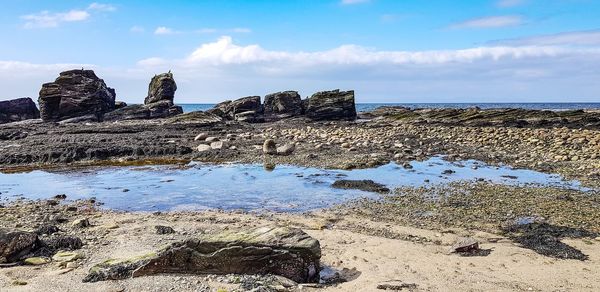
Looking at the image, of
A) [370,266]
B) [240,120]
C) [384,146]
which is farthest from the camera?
[240,120]

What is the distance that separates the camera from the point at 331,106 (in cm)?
4978

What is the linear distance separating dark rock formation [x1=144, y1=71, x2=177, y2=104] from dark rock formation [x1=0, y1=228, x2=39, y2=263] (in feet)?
154

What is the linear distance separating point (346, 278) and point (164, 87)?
166 ft

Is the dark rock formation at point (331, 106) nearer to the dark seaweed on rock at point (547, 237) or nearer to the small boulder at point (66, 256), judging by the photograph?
the dark seaweed on rock at point (547, 237)

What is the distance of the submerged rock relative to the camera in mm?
15438

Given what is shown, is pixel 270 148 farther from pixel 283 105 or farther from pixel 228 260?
pixel 283 105

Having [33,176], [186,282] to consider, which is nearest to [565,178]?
[186,282]

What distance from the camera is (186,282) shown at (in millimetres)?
7039

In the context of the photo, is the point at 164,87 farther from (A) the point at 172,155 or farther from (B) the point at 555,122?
(B) the point at 555,122

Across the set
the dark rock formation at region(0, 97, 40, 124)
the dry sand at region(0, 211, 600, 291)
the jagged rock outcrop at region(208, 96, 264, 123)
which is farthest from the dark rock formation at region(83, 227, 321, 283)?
the dark rock formation at region(0, 97, 40, 124)

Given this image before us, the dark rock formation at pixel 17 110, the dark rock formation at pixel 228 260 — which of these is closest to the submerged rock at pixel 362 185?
the dark rock formation at pixel 228 260

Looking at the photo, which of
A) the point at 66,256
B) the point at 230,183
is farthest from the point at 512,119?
the point at 66,256

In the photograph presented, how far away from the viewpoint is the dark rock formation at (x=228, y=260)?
7348mm

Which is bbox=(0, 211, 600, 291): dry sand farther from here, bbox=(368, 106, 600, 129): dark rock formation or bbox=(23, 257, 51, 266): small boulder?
bbox=(368, 106, 600, 129): dark rock formation
